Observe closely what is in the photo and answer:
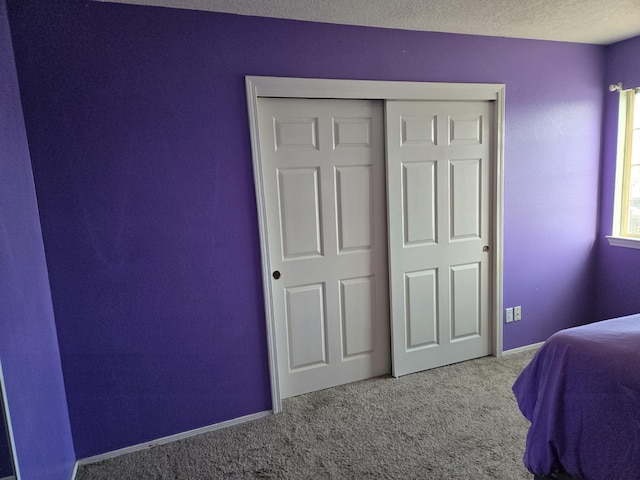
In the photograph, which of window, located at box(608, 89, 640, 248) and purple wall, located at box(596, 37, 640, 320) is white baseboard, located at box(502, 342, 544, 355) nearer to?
purple wall, located at box(596, 37, 640, 320)

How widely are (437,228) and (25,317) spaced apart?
235 cm

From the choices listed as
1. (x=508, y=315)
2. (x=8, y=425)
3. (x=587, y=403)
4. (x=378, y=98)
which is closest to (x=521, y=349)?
(x=508, y=315)

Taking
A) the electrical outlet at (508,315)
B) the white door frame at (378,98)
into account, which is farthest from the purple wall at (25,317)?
the electrical outlet at (508,315)

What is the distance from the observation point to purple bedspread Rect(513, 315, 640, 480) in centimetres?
127

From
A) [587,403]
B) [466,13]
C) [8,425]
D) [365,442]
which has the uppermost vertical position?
[466,13]

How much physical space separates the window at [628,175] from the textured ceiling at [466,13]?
553 millimetres

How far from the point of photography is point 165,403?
215cm

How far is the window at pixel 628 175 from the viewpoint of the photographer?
9.63 ft

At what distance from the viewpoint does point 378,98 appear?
2.41m

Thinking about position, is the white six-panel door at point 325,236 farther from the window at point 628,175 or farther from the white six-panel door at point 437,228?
the window at point 628,175

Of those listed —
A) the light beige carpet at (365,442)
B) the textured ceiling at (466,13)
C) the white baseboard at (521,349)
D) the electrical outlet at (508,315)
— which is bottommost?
the light beige carpet at (365,442)

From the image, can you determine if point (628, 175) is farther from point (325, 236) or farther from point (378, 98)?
point (325, 236)

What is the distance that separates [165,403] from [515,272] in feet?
8.44

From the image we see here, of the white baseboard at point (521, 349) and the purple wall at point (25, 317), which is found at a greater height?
the purple wall at point (25, 317)
